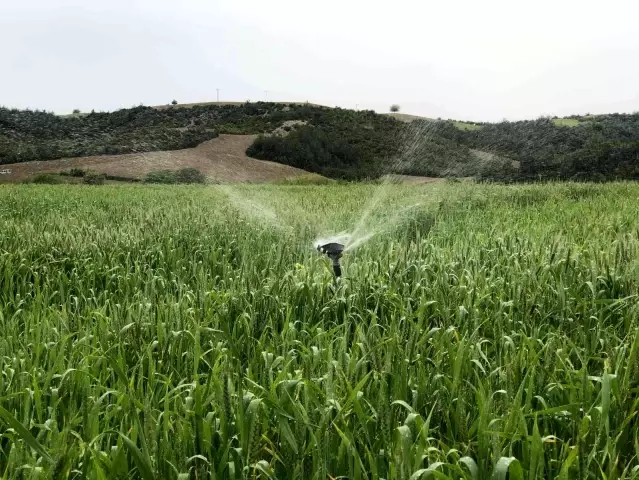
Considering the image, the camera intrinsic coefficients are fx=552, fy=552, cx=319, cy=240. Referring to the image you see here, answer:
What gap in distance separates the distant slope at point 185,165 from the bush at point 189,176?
596 mm

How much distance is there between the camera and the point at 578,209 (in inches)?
364

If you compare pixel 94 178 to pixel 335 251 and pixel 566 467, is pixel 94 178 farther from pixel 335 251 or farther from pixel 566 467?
pixel 566 467

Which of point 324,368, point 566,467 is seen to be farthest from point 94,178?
point 566,467

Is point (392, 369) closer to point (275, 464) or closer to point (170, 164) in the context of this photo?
point (275, 464)

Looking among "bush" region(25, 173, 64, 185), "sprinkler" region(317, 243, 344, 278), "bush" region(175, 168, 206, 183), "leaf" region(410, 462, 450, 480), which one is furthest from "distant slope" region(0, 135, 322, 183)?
"leaf" region(410, 462, 450, 480)

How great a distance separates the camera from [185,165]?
105 feet

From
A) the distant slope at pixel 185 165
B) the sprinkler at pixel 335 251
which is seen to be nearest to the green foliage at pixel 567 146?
the distant slope at pixel 185 165

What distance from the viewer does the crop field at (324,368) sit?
168 centimetres

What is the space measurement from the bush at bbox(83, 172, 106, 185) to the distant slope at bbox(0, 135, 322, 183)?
139 cm

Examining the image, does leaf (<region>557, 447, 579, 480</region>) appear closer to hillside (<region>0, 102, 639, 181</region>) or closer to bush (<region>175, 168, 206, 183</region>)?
hillside (<region>0, 102, 639, 181</region>)

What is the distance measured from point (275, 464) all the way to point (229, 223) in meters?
5.76

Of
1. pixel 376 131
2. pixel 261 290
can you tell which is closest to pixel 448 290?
pixel 261 290

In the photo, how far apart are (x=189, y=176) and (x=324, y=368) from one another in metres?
29.1

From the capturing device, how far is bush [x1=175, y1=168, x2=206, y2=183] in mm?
30172
